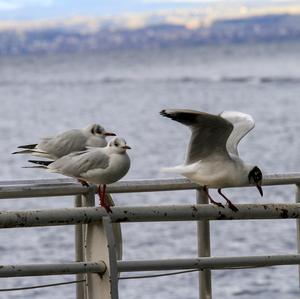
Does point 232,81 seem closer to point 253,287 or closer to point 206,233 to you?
point 253,287

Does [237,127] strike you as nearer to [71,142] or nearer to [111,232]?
[71,142]

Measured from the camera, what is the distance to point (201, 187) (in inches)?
199

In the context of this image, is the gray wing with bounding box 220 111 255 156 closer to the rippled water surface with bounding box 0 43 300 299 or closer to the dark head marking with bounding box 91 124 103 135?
the dark head marking with bounding box 91 124 103 135

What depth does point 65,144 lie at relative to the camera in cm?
593

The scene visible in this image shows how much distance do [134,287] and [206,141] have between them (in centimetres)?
1016

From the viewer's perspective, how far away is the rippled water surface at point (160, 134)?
1538 centimetres

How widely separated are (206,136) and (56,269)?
1.43 metres

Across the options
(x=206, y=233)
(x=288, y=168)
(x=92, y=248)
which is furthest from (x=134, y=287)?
(x=288, y=168)

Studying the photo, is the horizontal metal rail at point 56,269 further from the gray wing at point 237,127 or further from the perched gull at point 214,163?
the gray wing at point 237,127

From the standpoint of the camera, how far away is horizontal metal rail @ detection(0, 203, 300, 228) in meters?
3.48

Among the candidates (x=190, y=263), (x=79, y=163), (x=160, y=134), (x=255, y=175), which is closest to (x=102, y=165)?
(x=79, y=163)

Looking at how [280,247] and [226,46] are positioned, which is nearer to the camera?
[280,247]

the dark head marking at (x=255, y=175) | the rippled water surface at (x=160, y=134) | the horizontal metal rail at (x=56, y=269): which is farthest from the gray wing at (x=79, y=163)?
the rippled water surface at (x=160, y=134)

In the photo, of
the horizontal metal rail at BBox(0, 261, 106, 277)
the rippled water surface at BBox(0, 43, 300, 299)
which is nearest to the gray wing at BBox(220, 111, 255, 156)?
the horizontal metal rail at BBox(0, 261, 106, 277)
